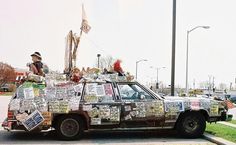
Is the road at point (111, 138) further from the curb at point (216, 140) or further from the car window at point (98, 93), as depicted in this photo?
the car window at point (98, 93)

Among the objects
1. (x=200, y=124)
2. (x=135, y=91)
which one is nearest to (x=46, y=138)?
(x=135, y=91)

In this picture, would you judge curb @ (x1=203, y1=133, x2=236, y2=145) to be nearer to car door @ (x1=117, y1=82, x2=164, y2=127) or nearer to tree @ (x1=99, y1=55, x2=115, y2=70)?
car door @ (x1=117, y1=82, x2=164, y2=127)

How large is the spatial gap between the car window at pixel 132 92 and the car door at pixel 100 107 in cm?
30

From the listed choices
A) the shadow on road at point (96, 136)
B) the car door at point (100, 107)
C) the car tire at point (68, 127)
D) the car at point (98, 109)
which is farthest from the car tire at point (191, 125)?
the car tire at point (68, 127)

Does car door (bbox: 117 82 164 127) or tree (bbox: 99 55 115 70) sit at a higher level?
tree (bbox: 99 55 115 70)

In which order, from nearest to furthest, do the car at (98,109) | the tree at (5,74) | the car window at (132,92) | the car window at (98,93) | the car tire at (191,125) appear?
the car at (98,109), the car window at (98,93), the car window at (132,92), the car tire at (191,125), the tree at (5,74)

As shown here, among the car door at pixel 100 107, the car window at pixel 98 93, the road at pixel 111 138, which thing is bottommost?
the road at pixel 111 138

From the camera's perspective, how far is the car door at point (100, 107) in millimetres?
10562

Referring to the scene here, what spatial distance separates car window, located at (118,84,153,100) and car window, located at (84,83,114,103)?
299 mm

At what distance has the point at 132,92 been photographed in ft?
36.1

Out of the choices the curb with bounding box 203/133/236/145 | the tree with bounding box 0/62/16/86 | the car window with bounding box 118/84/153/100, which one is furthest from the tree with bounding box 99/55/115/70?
the tree with bounding box 0/62/16/86

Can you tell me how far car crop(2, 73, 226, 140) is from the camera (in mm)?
10352

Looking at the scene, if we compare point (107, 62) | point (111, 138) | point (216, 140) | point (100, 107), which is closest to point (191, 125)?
point (216, 140)

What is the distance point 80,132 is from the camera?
10633mm
